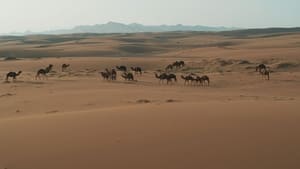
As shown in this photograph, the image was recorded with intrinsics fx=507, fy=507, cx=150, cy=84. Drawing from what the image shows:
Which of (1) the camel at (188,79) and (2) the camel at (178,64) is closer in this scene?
(1) the camel at (188,79)

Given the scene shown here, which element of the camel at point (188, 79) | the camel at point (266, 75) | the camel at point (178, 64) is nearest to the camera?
the camel at point (188, 79)

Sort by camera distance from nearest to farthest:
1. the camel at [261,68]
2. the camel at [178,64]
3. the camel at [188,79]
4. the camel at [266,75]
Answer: the camel at [188,79], the camel at [266,75], the camel at [261,68], the camel at [178,64]

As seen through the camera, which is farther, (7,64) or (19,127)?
(7,64)

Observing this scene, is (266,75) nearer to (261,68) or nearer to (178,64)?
(261,68)

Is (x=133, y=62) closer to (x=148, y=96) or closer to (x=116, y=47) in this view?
(x=148, y=96)

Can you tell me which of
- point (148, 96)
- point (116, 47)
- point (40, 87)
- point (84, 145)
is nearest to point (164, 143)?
point (84, 145)

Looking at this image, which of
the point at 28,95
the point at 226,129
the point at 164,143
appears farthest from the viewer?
the point at 28,95

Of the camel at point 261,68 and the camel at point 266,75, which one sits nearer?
the camel at point 266,75

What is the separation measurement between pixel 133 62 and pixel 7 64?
10.8m

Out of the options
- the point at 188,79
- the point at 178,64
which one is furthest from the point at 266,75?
the point at 178,64

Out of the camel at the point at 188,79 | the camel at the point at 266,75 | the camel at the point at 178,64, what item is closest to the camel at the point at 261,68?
the camel at the point at 266,75

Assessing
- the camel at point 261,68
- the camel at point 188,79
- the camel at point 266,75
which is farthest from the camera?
the camel at point 261,68

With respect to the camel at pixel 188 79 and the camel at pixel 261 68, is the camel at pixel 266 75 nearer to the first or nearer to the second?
the camel at pixel 261 68

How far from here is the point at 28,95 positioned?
66.0 feet
